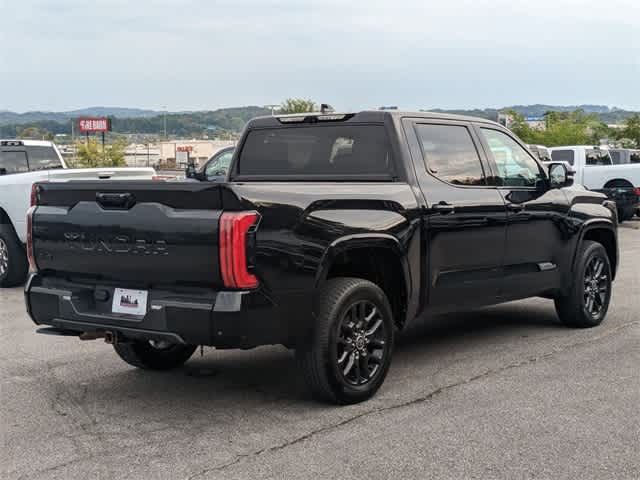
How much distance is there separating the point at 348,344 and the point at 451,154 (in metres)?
1.96

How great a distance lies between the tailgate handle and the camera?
502 cm

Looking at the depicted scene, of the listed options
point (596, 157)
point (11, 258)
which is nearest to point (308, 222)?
point (11, 258)

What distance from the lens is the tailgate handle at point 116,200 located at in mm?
5023

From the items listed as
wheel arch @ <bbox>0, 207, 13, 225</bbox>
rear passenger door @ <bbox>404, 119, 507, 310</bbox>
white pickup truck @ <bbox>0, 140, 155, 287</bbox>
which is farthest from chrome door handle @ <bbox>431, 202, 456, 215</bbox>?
wheel arch @ <bbox>0, 207, 13, 225</bbox>

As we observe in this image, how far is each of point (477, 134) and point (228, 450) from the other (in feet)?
11.6

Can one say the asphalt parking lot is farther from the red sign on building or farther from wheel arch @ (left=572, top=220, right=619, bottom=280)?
the red sign on building

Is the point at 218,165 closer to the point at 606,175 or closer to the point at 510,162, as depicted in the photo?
the point at 510,162

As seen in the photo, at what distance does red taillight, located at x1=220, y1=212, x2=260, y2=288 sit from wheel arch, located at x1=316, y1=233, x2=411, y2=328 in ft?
2.27

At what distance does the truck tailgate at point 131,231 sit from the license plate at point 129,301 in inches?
2.6

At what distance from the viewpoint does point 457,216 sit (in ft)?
20.8

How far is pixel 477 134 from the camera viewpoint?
273 inches

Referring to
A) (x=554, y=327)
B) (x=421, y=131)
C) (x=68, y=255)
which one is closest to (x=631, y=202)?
(x=554, y=327)

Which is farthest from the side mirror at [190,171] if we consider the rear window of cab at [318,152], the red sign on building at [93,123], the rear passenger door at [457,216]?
the red sign on building at [93,123]

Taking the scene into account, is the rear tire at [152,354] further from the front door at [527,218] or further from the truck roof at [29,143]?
the truck roof at [29,143]
